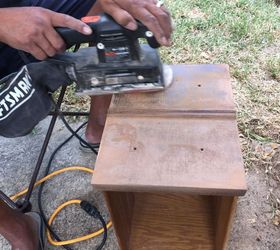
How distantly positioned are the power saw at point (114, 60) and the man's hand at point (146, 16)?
0.7 inches

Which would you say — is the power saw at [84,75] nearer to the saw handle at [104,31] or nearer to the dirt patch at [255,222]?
the saw handle at [104,31]

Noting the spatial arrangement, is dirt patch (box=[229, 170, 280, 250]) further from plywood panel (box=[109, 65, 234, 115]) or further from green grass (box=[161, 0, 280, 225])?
plywood panel (box=[109, 65, 234, 115])

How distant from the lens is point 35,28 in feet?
3.19

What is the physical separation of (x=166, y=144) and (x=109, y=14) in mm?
391

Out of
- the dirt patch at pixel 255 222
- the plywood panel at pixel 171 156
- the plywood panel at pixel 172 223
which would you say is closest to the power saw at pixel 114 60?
the plywood panel at pixel 171 156

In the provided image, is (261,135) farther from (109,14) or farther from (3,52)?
(3,52)

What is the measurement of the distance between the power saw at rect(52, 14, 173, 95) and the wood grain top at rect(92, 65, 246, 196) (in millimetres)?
47

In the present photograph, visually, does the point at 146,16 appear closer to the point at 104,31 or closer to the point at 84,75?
the point at 104,31

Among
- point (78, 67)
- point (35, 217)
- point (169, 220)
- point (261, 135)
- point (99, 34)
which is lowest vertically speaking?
point (261, 135)

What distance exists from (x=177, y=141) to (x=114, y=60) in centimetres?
31

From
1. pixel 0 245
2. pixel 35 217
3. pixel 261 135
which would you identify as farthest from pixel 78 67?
pixel 261 135

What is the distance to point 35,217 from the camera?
1314mm

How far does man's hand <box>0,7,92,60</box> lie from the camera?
96 cm

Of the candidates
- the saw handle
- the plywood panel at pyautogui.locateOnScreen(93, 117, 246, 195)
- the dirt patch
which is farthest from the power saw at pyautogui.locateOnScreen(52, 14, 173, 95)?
the dirt patch
